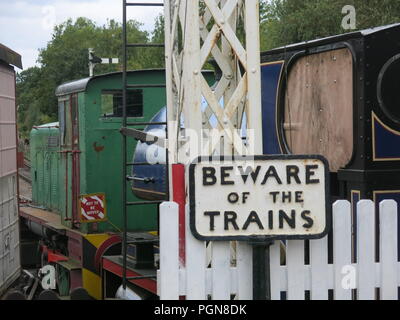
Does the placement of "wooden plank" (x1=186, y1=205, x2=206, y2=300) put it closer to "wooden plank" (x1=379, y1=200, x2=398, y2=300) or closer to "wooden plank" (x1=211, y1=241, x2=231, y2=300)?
"wooden plank" (x1=211, y1=241, x2=231, y2=300)

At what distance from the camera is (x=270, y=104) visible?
7.45 meters

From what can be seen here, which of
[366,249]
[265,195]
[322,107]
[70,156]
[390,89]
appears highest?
[390,89]

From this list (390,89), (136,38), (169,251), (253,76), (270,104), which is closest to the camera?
(169,251)

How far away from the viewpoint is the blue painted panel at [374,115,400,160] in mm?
6094

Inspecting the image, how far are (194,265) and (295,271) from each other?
648 mm

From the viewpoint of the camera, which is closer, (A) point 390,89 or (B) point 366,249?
(B) point 366,249

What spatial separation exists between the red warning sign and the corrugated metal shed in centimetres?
124

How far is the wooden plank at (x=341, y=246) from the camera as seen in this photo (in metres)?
5.05

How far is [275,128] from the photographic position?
7383 millimetres

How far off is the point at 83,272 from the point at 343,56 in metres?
6.09

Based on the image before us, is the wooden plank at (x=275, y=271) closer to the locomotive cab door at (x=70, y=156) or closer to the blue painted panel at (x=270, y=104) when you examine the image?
the blue painted panel at (x=270, y=104)

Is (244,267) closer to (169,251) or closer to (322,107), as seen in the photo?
(169,251)

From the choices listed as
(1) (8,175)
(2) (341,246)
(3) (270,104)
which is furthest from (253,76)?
(1) (8,175)
